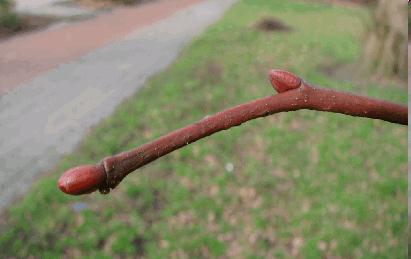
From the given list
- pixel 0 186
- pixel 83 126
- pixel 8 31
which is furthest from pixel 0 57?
pixel 0 186

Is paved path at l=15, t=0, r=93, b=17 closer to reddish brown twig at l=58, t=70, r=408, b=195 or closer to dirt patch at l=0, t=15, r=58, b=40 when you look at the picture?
dirt patch at l=0, t=15, r=58, b=40

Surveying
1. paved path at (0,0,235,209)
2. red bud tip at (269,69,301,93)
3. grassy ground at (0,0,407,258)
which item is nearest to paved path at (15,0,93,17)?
paved path at (0,0,235,209)

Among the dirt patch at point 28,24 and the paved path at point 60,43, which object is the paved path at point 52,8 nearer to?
the dirt patch at point 28,24

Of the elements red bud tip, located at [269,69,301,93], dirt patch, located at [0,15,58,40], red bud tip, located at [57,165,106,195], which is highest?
red bud tip, located at [269,69,301,93]

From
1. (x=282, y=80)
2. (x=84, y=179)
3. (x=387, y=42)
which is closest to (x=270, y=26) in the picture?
(x=387, y=42)

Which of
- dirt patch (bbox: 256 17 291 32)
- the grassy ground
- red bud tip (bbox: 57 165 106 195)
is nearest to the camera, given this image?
red bud tip (bbox: 57 165 106 195)

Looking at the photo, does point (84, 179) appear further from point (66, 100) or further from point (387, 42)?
point (387, 42)
